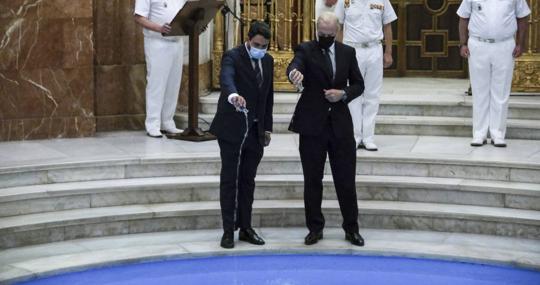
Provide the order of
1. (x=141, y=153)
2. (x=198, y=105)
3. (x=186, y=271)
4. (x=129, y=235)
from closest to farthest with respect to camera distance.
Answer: (x=186, y=271), (x=129, y=235), (x=141, y=153), (x=198, y=105)

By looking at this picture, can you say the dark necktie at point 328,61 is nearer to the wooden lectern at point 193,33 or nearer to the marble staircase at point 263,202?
the marble staircase at point 263,202

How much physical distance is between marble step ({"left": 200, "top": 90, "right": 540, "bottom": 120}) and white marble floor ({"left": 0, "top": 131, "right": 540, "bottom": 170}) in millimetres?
525

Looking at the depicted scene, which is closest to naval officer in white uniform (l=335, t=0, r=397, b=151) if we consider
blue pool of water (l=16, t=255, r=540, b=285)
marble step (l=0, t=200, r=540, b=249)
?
marble step (l=0, t=200, r=540, b=249)

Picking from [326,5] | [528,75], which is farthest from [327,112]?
[528,75]

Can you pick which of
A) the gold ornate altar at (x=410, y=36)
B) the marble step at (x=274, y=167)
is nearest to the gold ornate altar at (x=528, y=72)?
the gold ornate altar at (x=410, y=36)

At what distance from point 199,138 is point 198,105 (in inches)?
35.8

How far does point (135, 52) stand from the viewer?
43.8ft

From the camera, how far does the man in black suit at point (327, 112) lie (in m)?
9.88

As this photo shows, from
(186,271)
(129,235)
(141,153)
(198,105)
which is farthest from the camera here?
(198,105)

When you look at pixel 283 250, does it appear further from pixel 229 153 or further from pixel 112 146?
pixel 112 146

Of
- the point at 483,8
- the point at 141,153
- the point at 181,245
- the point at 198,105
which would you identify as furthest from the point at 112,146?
the point at 483,8

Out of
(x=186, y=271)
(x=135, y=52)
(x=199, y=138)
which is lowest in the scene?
(x=186, y=271)

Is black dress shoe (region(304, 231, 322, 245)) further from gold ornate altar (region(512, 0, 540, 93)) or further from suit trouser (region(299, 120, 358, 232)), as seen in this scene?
gold ornate altar (region(512, 0, 540, 93))

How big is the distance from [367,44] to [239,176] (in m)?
2.43
